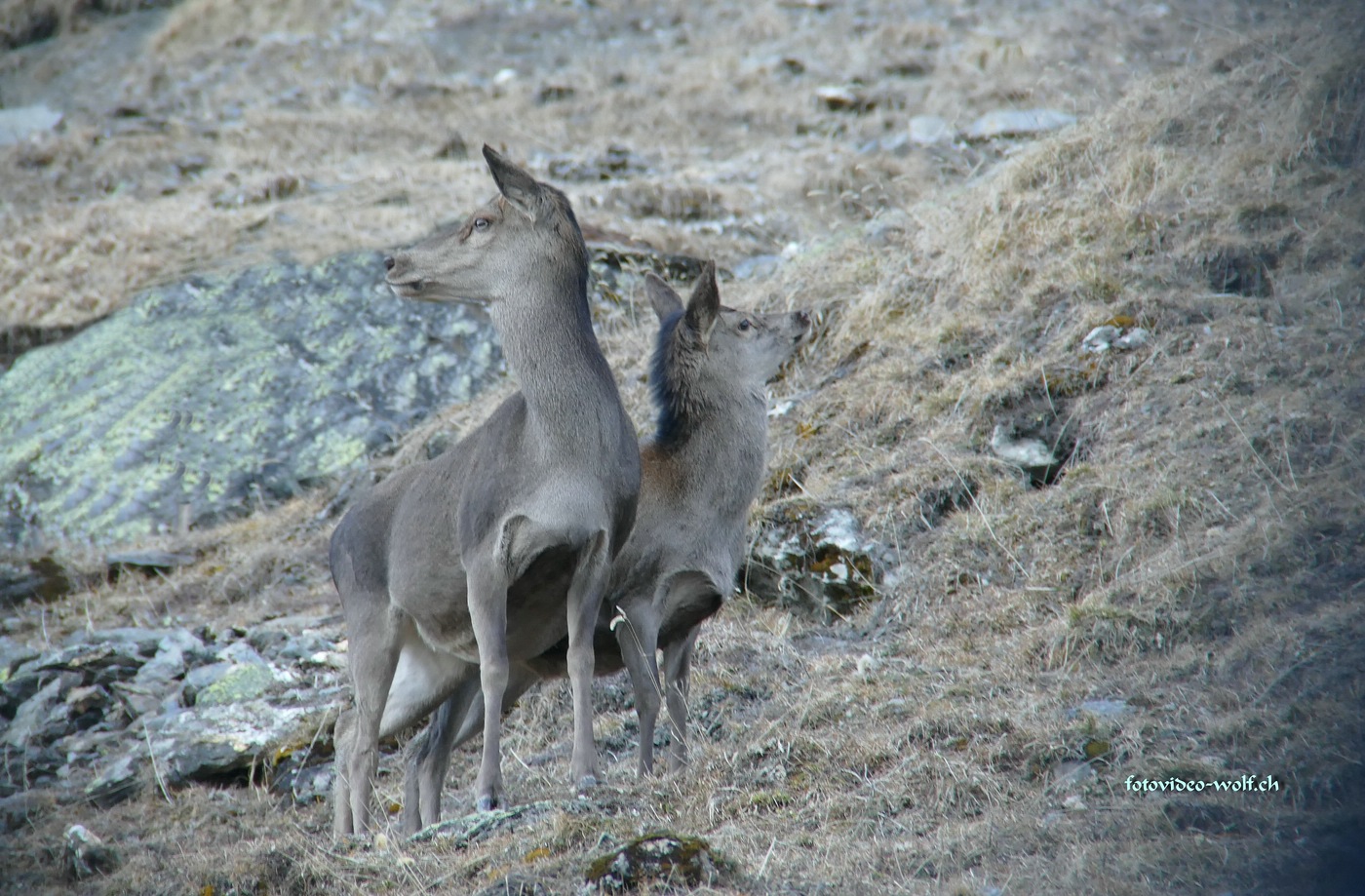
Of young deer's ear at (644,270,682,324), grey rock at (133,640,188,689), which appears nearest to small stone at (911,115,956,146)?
young deer's ear at (644,270,682,324)

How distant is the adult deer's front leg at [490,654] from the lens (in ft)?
21.1

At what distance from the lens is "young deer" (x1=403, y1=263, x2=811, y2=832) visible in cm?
724

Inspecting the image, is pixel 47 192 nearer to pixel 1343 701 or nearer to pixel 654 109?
pixel 654 109

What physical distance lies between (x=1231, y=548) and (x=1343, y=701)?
6.10 ft

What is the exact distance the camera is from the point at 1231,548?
6930mm

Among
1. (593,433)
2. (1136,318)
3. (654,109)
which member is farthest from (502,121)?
(593,433)

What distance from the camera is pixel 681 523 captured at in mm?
7516

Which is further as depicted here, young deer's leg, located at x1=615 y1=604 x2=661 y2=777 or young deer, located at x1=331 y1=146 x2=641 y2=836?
young deer's leg, located at x1=615 y1=604 x2=661 y2=777

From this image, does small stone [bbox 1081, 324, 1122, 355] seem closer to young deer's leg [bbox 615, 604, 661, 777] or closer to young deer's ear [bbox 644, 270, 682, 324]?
young deer's ear [bbox 644, 270, 682, 324]

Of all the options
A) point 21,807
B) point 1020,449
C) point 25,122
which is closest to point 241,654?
point 21,807

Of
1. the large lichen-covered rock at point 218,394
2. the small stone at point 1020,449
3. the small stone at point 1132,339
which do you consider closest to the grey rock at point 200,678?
the large lichen-covered rock at point 218,394

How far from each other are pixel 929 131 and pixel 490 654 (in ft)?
→ 42.5

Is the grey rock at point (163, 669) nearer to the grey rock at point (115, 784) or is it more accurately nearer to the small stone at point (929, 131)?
the grey rock at point (115, 784)

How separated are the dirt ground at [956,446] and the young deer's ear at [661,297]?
5.36 feet
